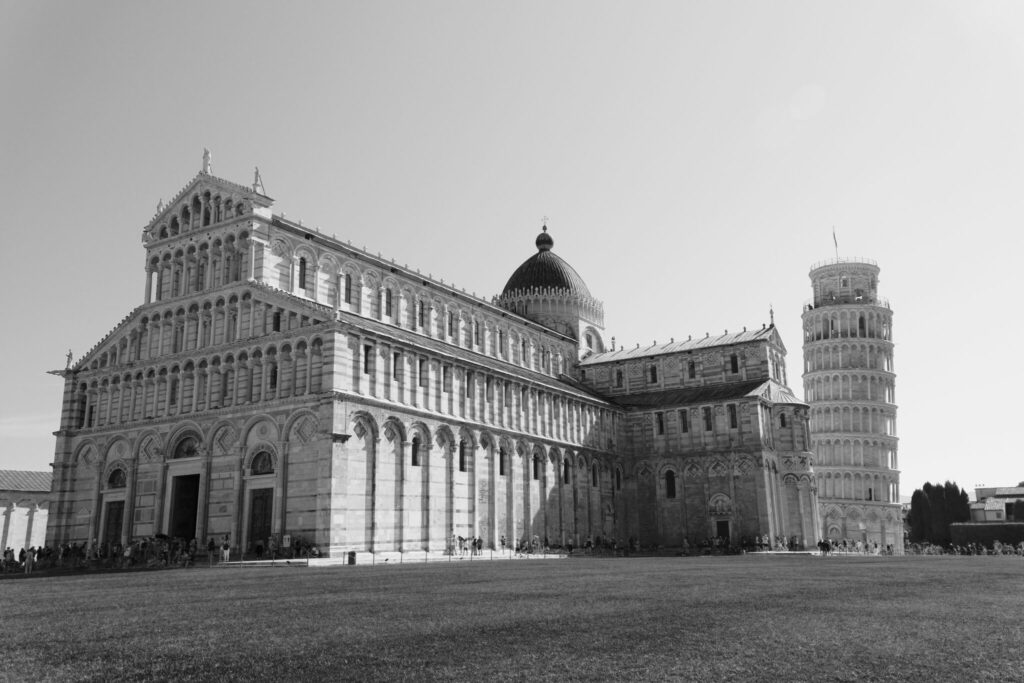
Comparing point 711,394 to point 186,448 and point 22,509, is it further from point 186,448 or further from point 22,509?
point 22,509

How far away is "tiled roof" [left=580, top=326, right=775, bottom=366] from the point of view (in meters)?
71.1

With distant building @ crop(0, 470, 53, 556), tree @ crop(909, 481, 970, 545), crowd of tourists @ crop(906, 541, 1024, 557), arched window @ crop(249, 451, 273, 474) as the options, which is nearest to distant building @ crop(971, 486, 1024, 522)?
tree @ crop(909, 481, 970, 545)

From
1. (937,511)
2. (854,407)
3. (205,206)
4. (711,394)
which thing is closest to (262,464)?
(205,206)

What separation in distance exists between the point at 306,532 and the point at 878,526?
239 feet

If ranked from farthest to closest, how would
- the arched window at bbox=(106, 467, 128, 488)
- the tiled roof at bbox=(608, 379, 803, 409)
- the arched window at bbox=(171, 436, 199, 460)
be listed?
1. the tiled roof at bbox=(608, 379, 803, 409)
2. the arched window at bbox=(106, 467, 128, 488)
3. the arched window at bbox=(171, 436, 199, 460)

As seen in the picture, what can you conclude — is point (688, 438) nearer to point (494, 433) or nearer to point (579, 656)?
point (494, 433)

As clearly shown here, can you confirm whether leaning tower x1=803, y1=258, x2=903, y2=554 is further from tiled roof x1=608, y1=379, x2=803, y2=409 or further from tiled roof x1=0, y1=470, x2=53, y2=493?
tiled roof x1=0, y1=470, x2=53, y2=493

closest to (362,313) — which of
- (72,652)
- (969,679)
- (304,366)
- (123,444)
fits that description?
(304,366)

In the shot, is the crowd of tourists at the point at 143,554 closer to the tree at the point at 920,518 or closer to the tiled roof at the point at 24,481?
the tiled roof at the point at 24,481

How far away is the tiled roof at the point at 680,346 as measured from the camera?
71125 mm

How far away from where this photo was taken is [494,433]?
5284cm

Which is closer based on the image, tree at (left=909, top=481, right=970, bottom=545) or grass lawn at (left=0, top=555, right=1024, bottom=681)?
grass lawn at (left=0, top=555, right=1024, bottom=681)

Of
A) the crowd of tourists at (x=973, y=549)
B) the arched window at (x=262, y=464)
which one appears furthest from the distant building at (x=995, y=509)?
the arched window at (x=262, y=464)

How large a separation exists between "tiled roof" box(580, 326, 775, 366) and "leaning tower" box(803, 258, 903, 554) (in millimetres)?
30341
